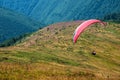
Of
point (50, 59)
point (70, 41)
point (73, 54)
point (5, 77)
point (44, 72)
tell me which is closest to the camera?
point (5, 77)

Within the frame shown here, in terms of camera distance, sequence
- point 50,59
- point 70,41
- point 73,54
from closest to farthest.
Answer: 1. point 50,59
2. point 73,54
3. point 70,41

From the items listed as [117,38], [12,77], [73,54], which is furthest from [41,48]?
[12,77]

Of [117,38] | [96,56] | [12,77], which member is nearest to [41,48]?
[96,56]

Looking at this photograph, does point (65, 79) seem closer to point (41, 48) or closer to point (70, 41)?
point (41, 48)

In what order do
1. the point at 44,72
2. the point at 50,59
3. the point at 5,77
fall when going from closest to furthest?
the point at 5,77
the point at 44,72
the point at 50,59

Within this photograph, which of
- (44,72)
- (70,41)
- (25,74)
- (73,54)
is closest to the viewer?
(25,74)

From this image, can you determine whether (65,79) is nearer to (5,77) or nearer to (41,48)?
(5,77)

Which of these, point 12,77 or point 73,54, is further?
point 73,54

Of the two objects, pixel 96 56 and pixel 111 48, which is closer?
pixel 96 56
